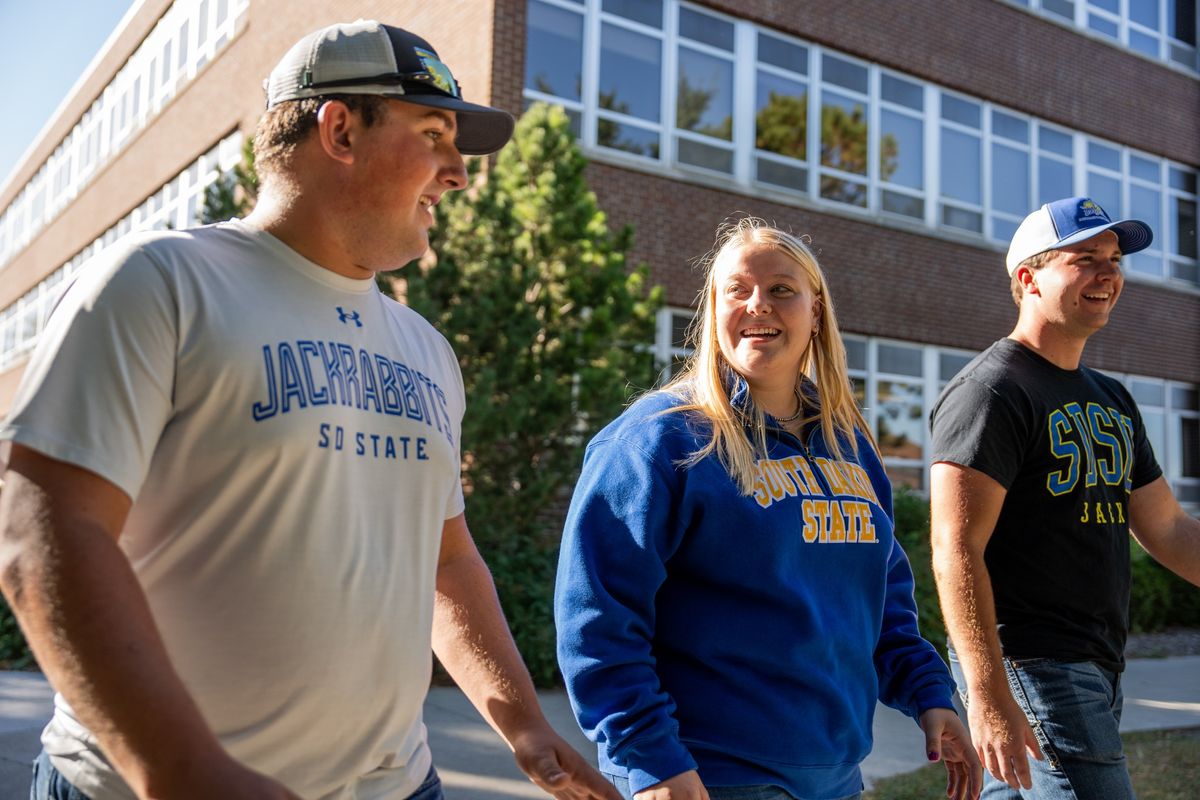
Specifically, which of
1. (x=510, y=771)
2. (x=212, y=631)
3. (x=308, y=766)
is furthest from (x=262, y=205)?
(x=510, y=771)

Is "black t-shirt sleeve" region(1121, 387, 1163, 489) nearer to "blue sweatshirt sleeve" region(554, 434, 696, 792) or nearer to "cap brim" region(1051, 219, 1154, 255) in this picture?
"cap brim" region(1051, 219, 1154, 255)

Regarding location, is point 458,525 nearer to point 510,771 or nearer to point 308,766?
point 308,766

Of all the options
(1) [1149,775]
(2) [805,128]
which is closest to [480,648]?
(1) [1149,775]

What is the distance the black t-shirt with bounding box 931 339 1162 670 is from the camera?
11.0 ft

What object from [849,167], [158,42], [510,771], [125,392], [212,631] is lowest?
[510,771]

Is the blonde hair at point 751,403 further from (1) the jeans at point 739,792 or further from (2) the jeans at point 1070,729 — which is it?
(2) the jeans at point 1070,729

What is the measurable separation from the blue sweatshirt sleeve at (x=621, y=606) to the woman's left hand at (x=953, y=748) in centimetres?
71

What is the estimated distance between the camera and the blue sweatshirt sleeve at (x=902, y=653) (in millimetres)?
2971

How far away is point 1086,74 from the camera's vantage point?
18688 millimetres

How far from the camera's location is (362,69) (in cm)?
209

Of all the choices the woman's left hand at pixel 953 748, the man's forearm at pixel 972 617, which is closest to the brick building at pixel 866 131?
the man's forearm at pixel 972 617

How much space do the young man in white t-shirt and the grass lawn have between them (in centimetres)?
418

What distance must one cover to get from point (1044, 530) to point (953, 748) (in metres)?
0.79

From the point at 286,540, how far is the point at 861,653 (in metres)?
1.48
